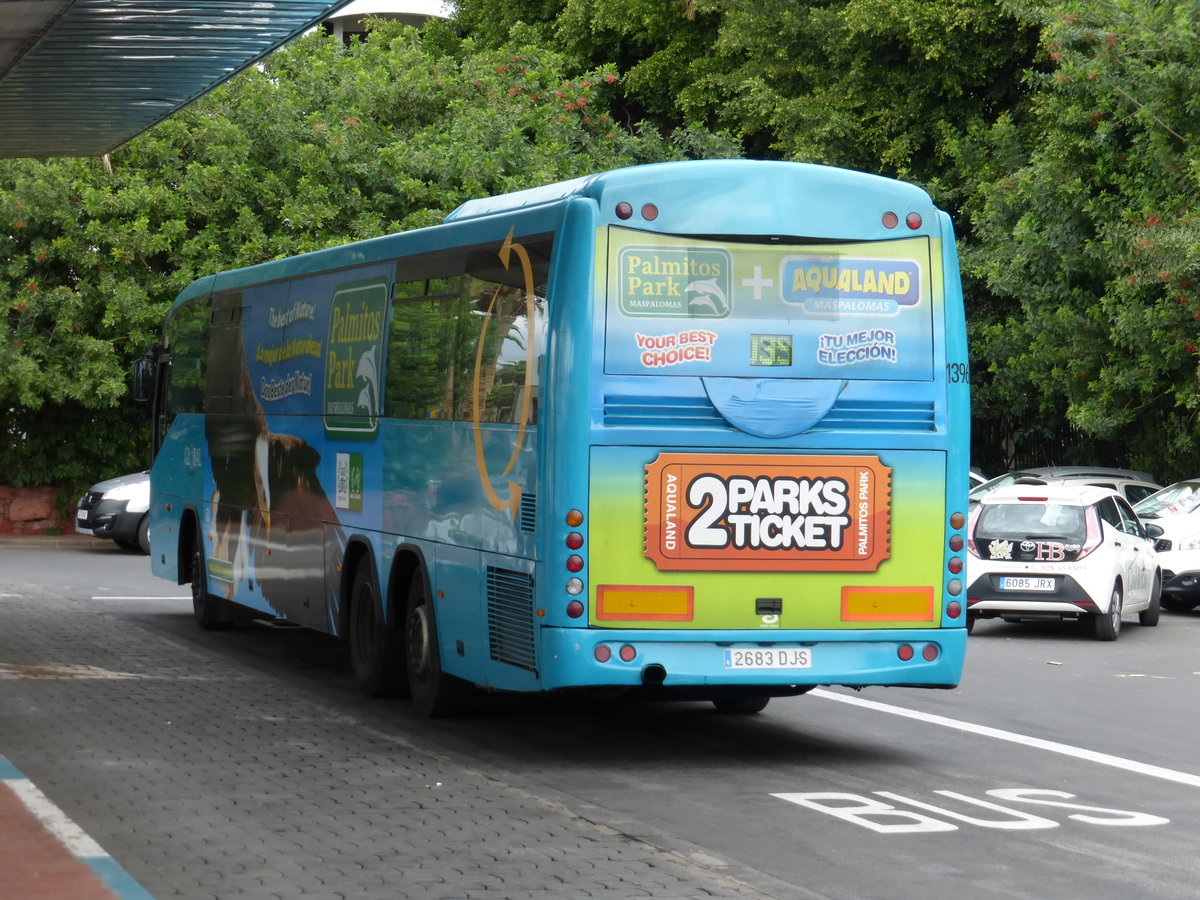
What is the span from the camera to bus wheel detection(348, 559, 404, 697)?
41.4ft

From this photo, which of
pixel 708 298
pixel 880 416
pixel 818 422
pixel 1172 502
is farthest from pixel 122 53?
pixel 1172 502

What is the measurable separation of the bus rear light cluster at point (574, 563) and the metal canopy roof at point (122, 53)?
5.12 metres

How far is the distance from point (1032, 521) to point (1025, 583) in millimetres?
753

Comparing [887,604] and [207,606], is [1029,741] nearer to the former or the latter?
[887,604]

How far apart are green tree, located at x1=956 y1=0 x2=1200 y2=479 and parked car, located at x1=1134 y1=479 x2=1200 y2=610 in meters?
1.86

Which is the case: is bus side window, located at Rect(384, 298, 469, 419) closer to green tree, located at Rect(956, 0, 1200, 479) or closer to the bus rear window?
the bus rear window

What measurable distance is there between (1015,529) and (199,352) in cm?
843

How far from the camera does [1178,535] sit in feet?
76.4

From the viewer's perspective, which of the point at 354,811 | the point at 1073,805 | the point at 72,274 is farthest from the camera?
the point at 72,274

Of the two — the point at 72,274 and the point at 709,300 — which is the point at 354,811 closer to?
the point at 709,300

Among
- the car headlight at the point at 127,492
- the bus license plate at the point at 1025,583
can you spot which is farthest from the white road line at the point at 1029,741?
the car headlight at the point at 127,492

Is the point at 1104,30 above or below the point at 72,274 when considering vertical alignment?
above

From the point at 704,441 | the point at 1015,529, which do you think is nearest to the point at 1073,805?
the point at 704,441

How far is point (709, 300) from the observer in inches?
401
